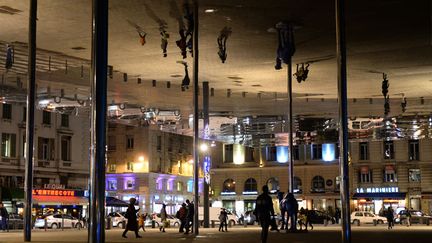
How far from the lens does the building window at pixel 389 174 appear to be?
77.8 m

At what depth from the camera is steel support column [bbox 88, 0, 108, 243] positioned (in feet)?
34.4

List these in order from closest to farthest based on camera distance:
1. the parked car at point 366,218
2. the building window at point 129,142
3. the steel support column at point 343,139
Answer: the steel support column at point 343,139
the parked car at point 366,218
the building window at point 129,142

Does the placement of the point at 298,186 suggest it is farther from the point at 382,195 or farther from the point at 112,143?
the point at 112,143

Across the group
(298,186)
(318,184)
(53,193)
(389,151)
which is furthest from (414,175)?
(53,193)

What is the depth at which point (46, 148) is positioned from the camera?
63844 mm

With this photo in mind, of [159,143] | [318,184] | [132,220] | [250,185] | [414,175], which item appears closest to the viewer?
[132,220]

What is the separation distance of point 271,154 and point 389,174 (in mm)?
13893

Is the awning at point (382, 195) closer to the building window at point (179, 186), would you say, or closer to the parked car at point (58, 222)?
the building window at point (179, 186)

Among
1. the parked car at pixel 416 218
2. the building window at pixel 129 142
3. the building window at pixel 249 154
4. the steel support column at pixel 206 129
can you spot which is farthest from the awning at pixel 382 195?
the steel support column at pixel 206 129

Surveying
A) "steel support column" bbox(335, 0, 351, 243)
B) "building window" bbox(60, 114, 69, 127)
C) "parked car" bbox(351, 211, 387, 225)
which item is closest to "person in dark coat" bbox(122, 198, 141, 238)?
"steel support column" bbox(335, 0, 351, 243)

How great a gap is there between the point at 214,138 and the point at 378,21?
28.2 m

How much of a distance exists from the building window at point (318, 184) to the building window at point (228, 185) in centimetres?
987

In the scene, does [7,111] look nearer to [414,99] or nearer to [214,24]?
[414,99]

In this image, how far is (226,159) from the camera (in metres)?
87.8
